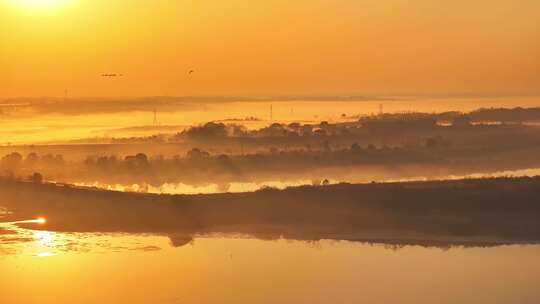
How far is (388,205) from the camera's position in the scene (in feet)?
73.2

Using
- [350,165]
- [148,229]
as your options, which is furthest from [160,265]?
[350,165]

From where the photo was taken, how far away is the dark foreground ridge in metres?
20.5

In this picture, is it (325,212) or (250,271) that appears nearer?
(250,271)

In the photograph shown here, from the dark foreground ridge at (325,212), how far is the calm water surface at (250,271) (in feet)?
3.65

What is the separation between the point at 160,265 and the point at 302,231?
496 centimetres

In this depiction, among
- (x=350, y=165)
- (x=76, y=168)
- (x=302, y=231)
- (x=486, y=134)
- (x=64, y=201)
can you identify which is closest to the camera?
(x=302, y=231)

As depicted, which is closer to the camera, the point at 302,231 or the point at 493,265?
the point at 493,265

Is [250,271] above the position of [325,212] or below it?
below

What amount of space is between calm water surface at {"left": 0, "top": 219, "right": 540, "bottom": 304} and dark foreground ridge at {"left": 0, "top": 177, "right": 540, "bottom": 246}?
1111 millimetres

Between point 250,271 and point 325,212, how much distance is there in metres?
6.39

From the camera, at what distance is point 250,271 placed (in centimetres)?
1594

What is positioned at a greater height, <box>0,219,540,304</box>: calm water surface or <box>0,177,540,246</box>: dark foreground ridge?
<box>0,177,540,246</box>: dark foreground ridge

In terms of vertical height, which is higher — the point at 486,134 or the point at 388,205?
the point at 486,134

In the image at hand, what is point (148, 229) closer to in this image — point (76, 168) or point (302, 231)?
point (302, 231)
